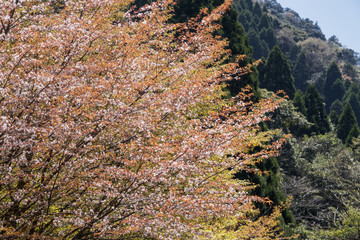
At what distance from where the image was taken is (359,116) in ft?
→ 181

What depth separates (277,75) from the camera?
4244cm

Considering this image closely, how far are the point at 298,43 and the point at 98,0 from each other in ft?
237

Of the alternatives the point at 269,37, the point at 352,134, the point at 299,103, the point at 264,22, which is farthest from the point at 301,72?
the point at 352,134

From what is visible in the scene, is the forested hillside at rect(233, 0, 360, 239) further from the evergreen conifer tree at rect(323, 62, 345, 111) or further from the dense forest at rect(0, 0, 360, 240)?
the dense forest at rect(0, 0, 360, 240)

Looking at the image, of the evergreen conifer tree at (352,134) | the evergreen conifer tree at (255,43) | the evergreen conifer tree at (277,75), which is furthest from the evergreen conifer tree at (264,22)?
the evergreen conifer tree at (352,134)

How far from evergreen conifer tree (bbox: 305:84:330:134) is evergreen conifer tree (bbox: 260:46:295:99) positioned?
2217 millimetres

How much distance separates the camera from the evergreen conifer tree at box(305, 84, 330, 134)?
3744 cm

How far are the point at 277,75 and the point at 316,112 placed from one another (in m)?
7.16

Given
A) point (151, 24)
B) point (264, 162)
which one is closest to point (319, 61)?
point (264, 162)

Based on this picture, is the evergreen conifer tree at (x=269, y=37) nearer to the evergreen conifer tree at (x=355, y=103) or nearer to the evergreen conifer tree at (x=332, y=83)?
the evergreen conifer tree at (x=332, y=83)

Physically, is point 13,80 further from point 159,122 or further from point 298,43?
point 298,43

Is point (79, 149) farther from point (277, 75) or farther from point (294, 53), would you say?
point (294, 53)

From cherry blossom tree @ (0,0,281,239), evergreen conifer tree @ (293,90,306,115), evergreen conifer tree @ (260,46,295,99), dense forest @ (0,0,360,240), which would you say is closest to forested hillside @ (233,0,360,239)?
evergreen conifer tree @ (260,46,295,99)

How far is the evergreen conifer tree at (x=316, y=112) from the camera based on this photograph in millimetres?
37438
